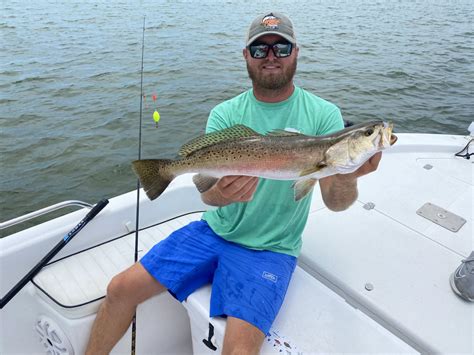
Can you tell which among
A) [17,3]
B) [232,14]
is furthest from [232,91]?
[17,3]

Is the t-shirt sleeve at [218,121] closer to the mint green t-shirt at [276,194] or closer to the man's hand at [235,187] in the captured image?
the mint green t-shirt at [276,194]

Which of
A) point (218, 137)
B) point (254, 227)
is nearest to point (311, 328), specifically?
point (254, 227)

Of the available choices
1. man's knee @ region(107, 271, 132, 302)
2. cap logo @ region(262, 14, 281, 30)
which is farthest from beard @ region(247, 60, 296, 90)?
man's knee @ region(107, 271, 132, 302)

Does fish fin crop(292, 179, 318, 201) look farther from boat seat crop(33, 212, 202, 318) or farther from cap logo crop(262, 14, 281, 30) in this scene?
boat seat crop(33, 212, 202, 318)

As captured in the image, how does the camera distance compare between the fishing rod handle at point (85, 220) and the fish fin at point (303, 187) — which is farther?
the fishing rod handle at point (85, 220)

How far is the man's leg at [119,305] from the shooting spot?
9.78ft

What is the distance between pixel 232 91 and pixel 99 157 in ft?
15.6

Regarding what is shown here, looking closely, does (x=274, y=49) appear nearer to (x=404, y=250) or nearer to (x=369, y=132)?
(x=369, y=132)

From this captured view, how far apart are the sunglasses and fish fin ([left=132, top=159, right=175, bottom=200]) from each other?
111cm

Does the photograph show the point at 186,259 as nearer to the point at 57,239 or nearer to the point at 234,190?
the point at 234,190

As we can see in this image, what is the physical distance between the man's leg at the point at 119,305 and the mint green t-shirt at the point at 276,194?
706mm

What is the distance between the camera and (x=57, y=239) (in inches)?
142

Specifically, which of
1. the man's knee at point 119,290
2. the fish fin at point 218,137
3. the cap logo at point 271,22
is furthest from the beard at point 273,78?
the man's knee at point 119,290

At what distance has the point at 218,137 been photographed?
9.17ft
